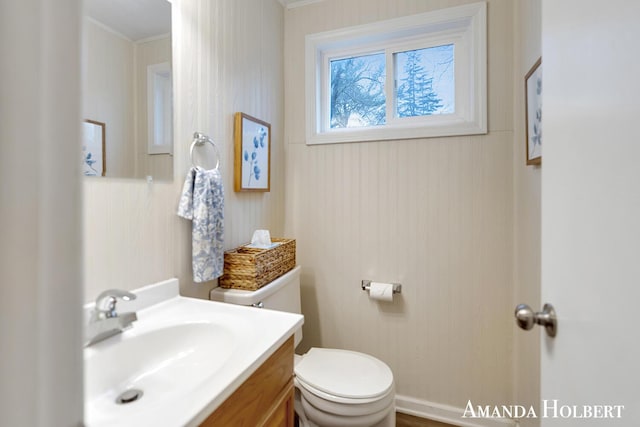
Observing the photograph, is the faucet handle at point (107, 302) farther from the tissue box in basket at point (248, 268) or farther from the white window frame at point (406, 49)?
the white window frame at point (406, 49)

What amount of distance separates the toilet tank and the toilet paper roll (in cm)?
41

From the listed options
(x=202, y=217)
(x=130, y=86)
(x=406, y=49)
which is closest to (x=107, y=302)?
(x=202, y=217)

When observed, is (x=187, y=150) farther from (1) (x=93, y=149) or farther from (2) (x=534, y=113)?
(2) (x=534, y=113)

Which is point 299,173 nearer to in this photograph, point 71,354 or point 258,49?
point 258,49

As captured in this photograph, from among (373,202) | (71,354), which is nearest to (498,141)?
(373,202)

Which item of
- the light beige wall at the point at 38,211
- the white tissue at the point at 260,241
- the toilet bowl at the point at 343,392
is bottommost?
the toilet bowl at the point at 343,392

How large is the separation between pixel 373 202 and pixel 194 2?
1221 mm

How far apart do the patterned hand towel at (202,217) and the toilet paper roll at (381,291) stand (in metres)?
0.86

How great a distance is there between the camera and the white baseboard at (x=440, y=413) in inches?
61.6

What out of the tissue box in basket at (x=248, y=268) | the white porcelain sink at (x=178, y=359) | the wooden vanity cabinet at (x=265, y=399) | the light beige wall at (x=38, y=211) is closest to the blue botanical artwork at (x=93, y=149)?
the white porcelain sink at (x=178, y=359)

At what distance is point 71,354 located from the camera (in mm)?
184

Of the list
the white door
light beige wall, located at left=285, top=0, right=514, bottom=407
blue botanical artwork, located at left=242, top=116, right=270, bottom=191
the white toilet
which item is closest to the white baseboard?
light beige wall, located at left=285, top=0, right=514, bottom=407

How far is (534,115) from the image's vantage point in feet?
3.98

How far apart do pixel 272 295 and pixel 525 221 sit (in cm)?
116
